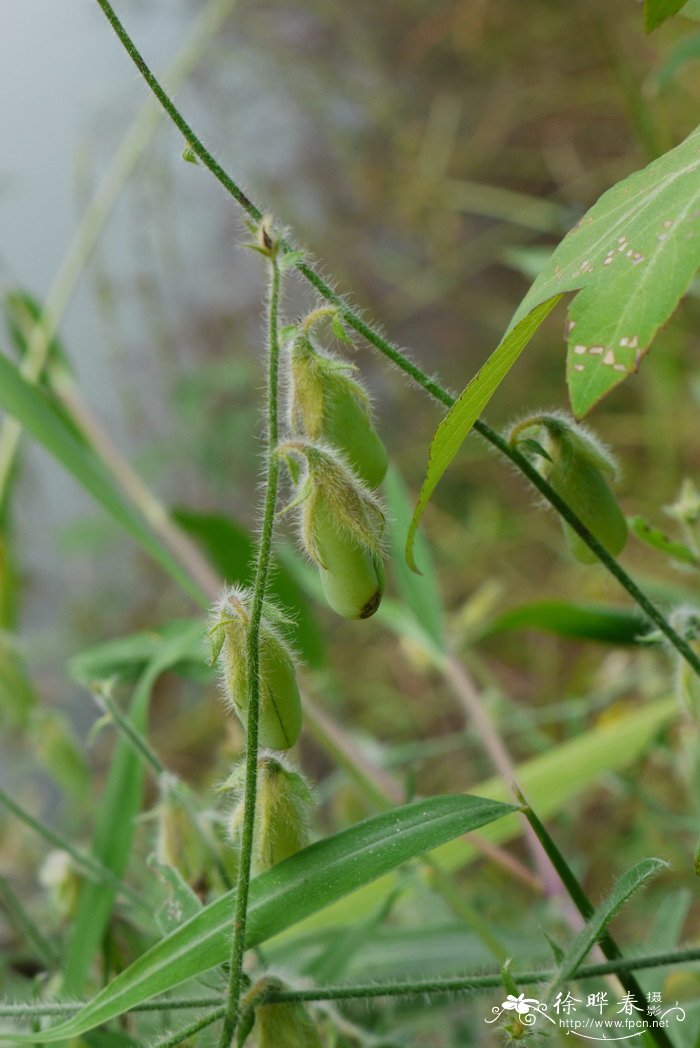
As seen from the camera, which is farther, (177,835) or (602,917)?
(177,835)

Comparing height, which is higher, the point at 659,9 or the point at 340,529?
the point at 659,9

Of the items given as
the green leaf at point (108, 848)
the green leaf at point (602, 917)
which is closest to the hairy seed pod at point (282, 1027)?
the green leaf at point (602, 917)

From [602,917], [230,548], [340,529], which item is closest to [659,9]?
[340,529]

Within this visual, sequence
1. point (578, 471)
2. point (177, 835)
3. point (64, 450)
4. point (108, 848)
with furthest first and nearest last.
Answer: point (64, 450) → point (108, 848) → point (177, 835) → point (578, 471)

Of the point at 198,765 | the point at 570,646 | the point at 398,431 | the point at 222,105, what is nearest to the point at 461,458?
the point at 398,431

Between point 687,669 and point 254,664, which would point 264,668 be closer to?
point 254,664

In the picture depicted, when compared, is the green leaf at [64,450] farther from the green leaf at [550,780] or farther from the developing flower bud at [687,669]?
the developing flower bud at [687,669]
